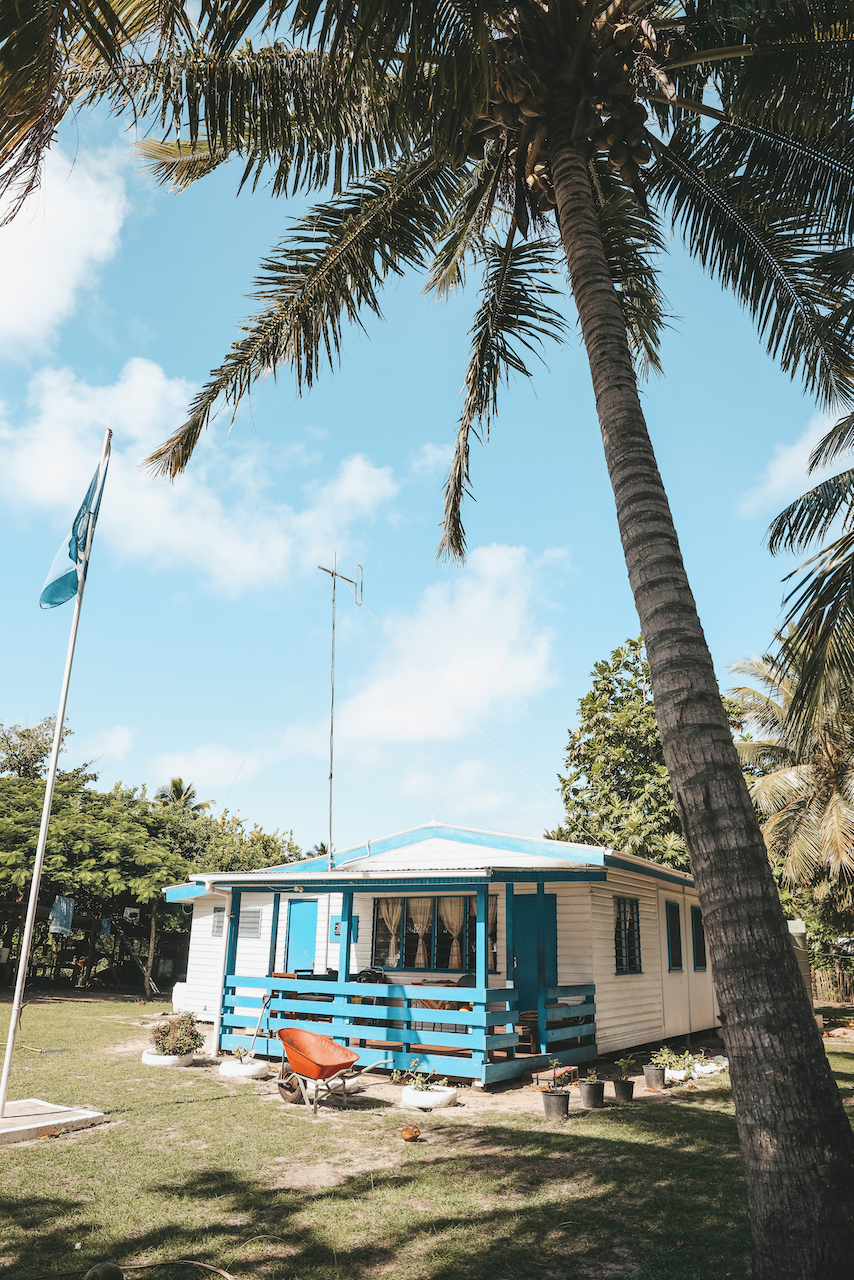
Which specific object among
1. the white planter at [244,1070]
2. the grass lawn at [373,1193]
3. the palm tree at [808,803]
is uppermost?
the palm tree at [808,803]

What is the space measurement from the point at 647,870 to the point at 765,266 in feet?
33.7

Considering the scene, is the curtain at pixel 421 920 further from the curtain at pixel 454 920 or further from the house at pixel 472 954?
the curtain at pixel 454 920

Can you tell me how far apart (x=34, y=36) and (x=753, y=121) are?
6.14 m

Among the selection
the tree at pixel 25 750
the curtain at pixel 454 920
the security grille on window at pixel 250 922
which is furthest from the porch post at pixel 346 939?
the tree at pixel 25 750

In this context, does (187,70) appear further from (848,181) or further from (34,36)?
(848,181)

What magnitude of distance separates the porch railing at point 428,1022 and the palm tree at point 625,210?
7214 mm

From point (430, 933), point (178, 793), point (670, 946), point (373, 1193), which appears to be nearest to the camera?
point (373, 1193)

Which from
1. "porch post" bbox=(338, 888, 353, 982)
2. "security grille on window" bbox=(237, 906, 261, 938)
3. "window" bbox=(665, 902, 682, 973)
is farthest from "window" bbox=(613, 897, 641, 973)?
"security grille on window" bbox=(237, 906, 261, 938)

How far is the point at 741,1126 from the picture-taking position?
134 inches

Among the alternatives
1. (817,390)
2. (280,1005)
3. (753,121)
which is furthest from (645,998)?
(753,121)

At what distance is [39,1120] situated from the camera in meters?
8.26

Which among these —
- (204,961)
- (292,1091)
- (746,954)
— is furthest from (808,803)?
(746,954)

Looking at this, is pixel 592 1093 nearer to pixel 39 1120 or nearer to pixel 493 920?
pixel 493 920

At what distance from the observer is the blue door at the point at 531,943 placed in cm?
1384
